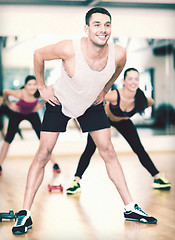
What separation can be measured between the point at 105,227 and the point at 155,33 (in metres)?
5.31

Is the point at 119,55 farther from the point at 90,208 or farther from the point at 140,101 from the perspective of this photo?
the point at 140,101

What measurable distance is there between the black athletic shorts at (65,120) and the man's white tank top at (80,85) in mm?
51

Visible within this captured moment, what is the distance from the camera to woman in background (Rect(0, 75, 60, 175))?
469 cm

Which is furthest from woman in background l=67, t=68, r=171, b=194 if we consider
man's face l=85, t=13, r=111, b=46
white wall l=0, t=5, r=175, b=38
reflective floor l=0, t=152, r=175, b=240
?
white wall l=0, t=5, r=175, b=38

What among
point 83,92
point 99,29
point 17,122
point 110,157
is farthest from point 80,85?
Result: point 17,122

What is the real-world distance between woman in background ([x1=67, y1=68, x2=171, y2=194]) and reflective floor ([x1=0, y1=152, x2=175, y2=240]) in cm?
15

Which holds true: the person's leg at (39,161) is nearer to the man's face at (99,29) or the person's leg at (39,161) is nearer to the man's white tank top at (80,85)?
the man's white tank top at (80,85)

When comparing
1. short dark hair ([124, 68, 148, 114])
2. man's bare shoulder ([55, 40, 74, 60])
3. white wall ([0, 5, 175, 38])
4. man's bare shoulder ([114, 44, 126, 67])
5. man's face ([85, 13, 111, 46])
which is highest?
white wall ([0, 5, 175, 38])

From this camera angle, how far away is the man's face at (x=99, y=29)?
2.27m

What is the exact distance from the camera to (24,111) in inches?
188

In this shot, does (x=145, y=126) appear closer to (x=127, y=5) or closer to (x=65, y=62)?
(x=127, y=5)

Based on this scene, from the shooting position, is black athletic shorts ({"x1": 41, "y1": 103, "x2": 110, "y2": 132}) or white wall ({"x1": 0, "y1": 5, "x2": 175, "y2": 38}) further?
white wall ({"x1": 0, "y1": 5, "x2": 175, "y2": 38})

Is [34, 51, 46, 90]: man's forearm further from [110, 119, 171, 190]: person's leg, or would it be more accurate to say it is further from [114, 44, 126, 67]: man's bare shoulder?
[110, 119, 171, 190]: person's leg

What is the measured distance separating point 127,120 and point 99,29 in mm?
1650
